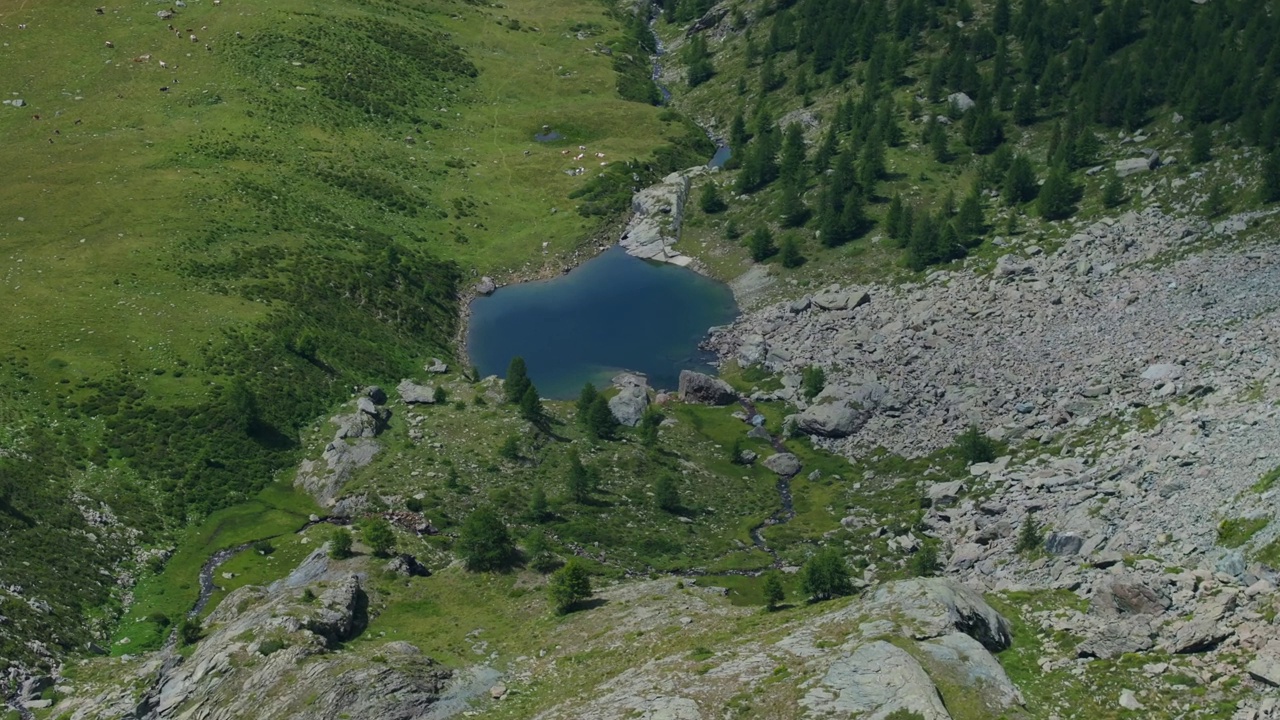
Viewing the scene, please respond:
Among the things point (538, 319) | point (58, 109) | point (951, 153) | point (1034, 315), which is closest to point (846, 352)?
point (1034, 315)

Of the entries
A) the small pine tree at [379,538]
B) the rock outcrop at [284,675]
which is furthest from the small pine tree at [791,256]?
the rock outcrop at [284,675]

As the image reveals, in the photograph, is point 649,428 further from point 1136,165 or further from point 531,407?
point 1136,165

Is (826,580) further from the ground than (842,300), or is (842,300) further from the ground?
(826,580)

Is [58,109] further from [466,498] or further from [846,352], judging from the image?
[846,352]

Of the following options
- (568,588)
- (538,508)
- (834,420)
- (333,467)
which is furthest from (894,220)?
(568,588)

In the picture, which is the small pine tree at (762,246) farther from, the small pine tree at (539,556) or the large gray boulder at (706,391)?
the small pine tree at (539,556)

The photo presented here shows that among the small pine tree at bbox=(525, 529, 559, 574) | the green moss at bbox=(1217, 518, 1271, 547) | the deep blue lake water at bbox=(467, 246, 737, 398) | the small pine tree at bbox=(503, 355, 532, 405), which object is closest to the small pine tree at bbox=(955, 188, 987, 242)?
the deep blue lake water at bbox=(467, 246, 737, 398)

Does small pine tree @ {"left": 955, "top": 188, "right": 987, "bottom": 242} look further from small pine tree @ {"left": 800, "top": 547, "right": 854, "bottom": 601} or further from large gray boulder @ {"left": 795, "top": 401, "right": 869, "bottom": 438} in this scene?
small pine tree @ {"left": 800, "top": 547, "right": 854, "bottom": 601}
